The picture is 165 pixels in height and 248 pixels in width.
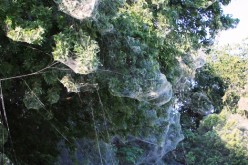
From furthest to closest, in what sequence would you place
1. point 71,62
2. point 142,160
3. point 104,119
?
point 142,160
point 104,119
point 71,62

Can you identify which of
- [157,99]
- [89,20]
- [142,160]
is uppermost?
[89,20]

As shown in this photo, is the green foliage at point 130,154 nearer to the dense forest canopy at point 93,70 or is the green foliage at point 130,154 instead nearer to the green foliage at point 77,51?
the dense forest canopy at point 93,70

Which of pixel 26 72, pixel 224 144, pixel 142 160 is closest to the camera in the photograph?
pixel 26 72

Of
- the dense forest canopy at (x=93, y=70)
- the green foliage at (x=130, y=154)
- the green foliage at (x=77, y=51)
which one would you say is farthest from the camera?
the green foliage at (x=130, y=154)

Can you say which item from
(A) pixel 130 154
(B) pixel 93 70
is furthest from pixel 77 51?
(A) pixel 130 154

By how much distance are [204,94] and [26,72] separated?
1301 cm

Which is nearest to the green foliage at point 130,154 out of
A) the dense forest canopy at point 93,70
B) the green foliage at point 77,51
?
the dense forest canopy at point 93,70

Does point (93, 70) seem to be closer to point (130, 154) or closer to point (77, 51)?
point (77, 51)

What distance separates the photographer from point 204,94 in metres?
17.9

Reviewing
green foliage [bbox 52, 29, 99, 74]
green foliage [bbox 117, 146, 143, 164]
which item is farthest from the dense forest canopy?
green foliage [bbox 117, 146, 143, 164]

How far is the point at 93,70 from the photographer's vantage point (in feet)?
15.5

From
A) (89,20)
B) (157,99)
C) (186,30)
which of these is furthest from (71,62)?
(186,30)

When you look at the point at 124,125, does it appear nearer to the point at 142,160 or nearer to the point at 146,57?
the point at 146,57

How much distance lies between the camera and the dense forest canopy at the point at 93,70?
4.81m
